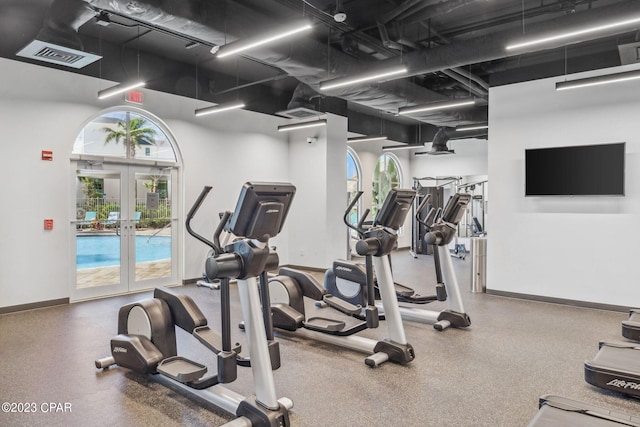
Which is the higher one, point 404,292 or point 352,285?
point 352,285

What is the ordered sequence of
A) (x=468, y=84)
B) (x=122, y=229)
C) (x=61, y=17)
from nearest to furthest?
(x=61, y=17), (x=122, y=229), (x=468, y=84)

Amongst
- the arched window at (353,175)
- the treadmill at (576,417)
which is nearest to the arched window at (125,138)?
the arched window at (353,175)

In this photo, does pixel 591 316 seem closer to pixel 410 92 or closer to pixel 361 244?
pixel 361 244

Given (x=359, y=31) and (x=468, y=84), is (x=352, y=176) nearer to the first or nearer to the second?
(x=468, y=84)

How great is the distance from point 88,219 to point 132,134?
5.16 ft

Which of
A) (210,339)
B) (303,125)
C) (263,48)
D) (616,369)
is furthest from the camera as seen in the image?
(303,125)

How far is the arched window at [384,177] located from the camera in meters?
12.6

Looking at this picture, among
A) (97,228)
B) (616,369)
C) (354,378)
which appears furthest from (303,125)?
(616,369)

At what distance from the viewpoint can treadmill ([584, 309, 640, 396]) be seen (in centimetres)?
317

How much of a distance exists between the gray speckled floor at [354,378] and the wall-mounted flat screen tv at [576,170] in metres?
1.78

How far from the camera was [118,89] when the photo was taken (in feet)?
18.9

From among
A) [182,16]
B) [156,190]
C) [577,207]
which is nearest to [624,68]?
[577,207]

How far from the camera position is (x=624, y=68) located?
18.9ft

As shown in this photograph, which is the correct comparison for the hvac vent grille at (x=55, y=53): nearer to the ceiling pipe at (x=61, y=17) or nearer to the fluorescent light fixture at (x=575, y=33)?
the ceiling pipe at (x=61, y=17)
